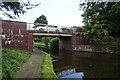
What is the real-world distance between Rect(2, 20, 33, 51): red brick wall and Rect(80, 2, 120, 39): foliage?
1232 centimetres

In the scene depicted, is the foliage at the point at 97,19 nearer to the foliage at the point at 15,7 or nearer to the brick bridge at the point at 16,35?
the brick bridge at the point at 16,35

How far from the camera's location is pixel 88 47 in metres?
38.1

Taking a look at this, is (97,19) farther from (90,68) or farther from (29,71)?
(29,71)

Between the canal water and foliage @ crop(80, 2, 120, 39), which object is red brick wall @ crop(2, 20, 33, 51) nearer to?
the canal water

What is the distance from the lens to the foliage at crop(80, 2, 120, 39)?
35.5 metres

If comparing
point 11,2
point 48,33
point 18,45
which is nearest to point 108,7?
point 48,33

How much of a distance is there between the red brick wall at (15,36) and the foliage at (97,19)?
12.3 metres

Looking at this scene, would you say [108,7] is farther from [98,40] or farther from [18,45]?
[18,45]

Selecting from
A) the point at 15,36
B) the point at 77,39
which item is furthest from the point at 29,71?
the point at 77,39

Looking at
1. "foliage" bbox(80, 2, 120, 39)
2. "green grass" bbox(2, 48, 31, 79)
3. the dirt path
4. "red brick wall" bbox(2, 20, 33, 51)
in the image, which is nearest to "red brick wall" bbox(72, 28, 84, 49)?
"foliage" bbox(80, 2, 120, 39)

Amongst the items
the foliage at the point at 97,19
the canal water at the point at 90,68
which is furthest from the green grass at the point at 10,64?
the foliage at the point at 97,19

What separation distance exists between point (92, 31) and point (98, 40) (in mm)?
1578

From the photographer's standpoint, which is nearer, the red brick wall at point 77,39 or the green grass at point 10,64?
the green grass at point 10,64

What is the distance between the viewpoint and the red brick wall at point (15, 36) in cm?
2473
